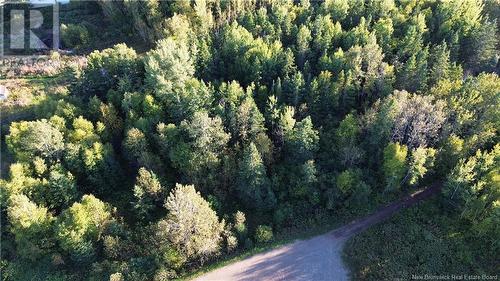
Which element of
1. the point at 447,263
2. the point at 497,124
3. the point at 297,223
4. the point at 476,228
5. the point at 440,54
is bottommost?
the point at 447,263

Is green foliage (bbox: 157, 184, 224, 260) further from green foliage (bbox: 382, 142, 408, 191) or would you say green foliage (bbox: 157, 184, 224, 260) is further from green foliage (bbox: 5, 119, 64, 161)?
green foliage (bbox: 382, 142, 408, 191)

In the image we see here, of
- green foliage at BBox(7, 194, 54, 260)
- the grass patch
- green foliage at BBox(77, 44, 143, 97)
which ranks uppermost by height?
green foliage at BBox(77, 44, 143, 97)

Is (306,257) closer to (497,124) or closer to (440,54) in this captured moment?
(497,124)

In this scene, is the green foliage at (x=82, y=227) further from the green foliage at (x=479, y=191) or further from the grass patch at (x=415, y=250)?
the green foliage at (x=479, y=191)

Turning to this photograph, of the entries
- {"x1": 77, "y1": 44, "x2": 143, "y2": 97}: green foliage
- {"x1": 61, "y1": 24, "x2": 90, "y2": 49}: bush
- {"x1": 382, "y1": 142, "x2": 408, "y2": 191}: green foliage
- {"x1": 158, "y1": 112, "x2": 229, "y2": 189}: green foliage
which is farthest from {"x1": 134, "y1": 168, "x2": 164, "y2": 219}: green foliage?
{"x1": 61, "y1": 24, "x2": 90, "y2": 49}: bush

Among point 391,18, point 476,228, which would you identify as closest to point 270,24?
point 391,18

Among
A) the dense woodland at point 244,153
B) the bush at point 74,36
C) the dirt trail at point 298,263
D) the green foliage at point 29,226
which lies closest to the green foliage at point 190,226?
the dense woodland at point 244,153

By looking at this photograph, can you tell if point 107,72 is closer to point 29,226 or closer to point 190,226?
point 29,226
